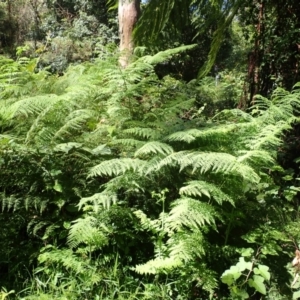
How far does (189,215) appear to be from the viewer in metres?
1.78

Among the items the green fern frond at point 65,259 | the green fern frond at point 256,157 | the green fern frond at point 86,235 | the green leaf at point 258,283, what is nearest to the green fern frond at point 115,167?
the green fern frond at point 86,235

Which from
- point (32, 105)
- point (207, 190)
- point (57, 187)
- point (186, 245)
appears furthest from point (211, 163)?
point (32, 105)

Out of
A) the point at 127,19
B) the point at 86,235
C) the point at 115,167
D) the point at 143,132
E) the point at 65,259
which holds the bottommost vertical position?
the point at 65,259

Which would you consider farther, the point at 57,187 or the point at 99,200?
the point at 57,187

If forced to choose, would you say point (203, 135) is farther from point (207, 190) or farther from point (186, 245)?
point (186, 245)

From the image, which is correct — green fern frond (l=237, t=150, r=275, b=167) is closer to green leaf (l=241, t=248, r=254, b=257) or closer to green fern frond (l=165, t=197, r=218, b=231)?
green fern frond (l=165, t=197, r=218, b=231)

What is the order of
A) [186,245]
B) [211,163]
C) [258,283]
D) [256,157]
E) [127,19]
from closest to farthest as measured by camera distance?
[258,283] < [186,245] < [211,163] < [256,157] < [127,19]

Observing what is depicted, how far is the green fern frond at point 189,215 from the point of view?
1.76m

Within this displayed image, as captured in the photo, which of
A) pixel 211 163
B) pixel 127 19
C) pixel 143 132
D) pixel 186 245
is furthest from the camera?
pixel 127 19

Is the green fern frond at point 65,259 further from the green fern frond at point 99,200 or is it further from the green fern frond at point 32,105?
the green fern frond at point 32,105

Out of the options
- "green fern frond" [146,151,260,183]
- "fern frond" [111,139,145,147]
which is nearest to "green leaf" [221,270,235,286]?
"green fern frond" [146,151,260,183]

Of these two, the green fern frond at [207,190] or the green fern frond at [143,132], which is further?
the green fern frond at [143,132]

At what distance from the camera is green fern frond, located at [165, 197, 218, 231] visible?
176 centimetres

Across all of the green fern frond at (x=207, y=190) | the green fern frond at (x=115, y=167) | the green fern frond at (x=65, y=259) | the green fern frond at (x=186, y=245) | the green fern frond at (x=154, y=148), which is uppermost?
the green fern frond at (x=154, y=148)
